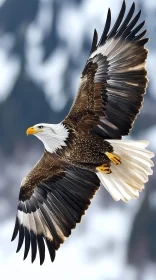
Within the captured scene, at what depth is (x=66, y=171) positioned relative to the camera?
10367mm

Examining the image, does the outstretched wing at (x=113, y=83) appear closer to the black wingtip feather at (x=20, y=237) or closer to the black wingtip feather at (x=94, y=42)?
the black wingtip feather at (x=94, y=42)

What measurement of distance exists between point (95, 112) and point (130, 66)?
2.59 ft

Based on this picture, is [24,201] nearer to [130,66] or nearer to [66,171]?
[66,171]

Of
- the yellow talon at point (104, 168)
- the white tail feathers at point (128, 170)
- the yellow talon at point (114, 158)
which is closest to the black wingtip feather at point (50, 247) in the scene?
the white tail feathers at point (128, 170)

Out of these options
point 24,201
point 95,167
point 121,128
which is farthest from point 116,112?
point 24,201

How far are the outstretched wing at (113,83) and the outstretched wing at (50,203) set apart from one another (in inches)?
35.9

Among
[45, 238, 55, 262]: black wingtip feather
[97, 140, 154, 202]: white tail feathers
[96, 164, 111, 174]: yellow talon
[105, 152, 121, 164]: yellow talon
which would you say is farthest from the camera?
[45, 238, 55, 262]: black wingtip feather

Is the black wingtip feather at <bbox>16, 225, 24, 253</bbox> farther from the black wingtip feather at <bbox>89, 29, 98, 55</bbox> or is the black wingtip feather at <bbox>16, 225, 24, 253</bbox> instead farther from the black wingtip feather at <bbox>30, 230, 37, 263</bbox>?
the black wingtip feather at <bbox>89, 29, 98, 55</bbox>

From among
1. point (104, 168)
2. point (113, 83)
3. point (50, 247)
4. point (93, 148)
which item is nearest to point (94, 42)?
point (113, 83)

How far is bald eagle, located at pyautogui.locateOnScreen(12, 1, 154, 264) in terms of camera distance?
916 cm

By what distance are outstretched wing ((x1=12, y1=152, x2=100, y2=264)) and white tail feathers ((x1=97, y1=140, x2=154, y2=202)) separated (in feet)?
1.14

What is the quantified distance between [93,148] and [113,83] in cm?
87

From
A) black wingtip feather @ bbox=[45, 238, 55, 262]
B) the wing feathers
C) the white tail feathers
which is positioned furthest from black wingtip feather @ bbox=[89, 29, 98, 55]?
black wingtip feather @ bbox=[45, 238, 55, 262]

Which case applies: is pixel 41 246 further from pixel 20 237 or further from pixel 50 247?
pixel 20 237
